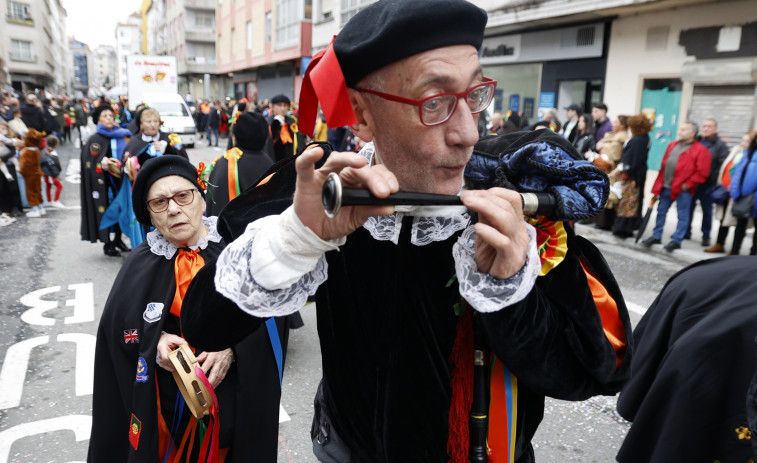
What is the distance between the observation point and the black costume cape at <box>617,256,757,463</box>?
6.96ft

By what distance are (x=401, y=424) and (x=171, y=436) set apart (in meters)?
1.43

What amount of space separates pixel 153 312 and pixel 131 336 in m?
0.14

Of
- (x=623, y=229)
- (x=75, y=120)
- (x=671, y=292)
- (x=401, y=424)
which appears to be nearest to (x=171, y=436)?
(x=401, y=424)

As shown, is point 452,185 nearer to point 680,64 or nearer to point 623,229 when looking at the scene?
point 623,229

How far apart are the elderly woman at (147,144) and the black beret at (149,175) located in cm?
337

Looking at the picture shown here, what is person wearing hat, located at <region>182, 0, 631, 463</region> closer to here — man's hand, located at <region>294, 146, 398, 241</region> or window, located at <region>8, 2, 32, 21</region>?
man's hand, located at <region>294, 146, 398, 241</region>

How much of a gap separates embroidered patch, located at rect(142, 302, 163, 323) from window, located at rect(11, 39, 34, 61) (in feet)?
223

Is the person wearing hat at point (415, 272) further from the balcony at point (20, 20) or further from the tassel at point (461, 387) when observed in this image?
the balcony at point (20, 20)

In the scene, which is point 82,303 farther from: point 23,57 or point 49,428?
point 23,57

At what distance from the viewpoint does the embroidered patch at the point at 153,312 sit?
2.48m

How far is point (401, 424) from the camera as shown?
55.9 inches

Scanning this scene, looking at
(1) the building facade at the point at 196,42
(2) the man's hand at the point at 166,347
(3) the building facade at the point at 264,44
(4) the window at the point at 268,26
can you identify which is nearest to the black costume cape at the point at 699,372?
(2) the man's hand at the point at 166,347

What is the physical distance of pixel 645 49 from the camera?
1205 cm

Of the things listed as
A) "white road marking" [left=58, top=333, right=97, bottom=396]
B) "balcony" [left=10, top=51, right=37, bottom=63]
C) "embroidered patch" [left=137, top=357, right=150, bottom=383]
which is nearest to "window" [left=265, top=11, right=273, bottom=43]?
"white road marking" [left=58, top=333, right=97, bottom=396]
